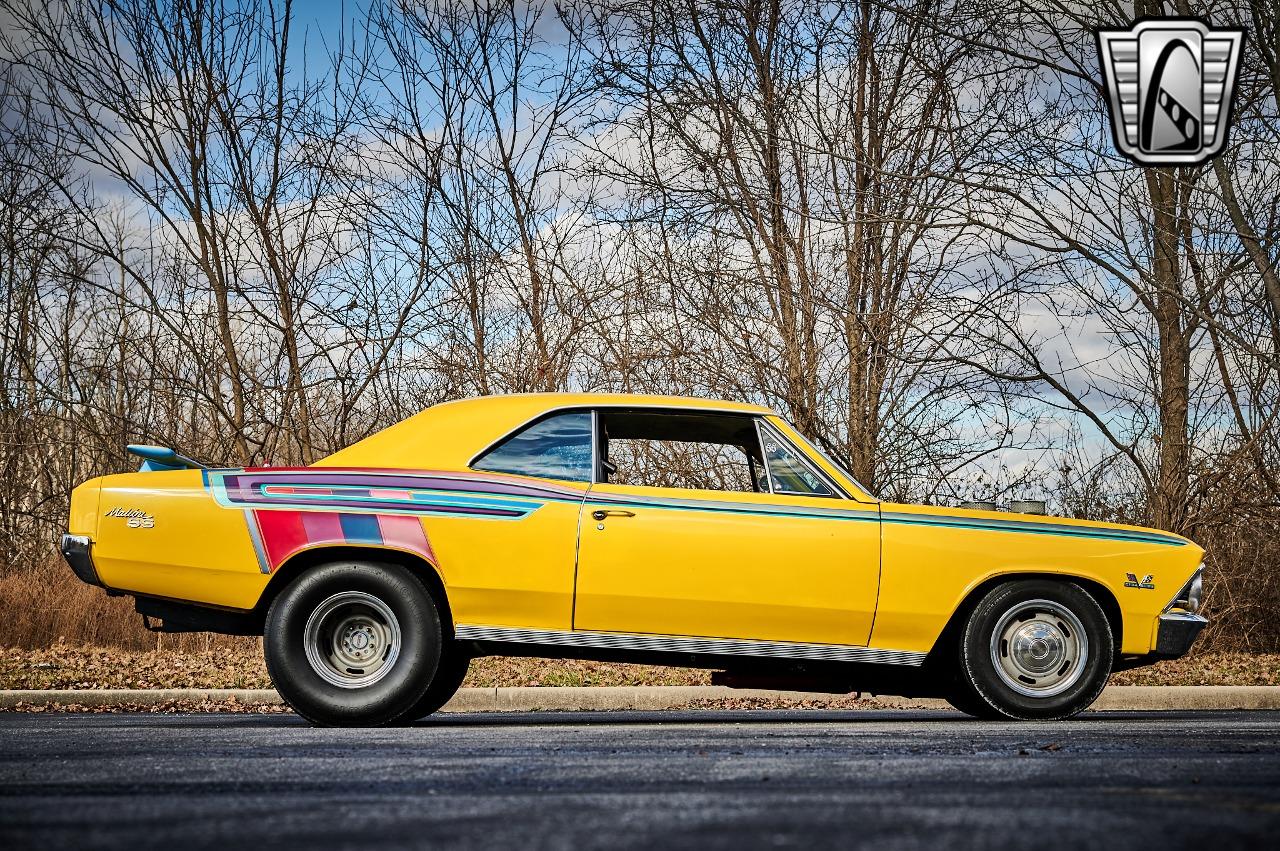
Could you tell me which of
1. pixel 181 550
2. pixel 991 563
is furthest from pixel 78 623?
pixel 991 563

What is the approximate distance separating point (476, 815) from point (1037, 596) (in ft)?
14.2

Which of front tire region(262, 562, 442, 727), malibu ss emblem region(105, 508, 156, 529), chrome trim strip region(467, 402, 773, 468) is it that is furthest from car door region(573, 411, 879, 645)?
malibu ss emblem region(105, 508, 156, 529)

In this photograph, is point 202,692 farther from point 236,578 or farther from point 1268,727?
point 1268,727

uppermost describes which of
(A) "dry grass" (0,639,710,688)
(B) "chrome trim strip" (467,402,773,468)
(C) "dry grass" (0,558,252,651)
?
(B) "chrome trim strip" (467,402,773,468)

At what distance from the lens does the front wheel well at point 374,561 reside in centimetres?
663

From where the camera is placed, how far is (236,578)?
6.59 metres

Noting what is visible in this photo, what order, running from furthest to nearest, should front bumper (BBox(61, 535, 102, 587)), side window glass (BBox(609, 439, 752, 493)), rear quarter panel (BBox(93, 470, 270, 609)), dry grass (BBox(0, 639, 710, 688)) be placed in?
A: side window glass (BBox(609, 439, 752, 493)) → dry grass (BBox(0, 639, 710, 688)) → front bumper (BBox(61, 535, 102, 587)) → rear quarter panel (BBox(93, 470, 270, 609))

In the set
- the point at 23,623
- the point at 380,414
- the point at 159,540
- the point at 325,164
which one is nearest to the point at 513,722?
the point at 159,540

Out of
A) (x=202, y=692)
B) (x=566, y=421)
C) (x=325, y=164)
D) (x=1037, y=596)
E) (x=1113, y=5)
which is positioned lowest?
(x=202, y=692)

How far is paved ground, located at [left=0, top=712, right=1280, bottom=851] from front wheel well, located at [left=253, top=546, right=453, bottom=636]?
0.62 meters

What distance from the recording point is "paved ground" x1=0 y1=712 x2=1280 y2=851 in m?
2.98

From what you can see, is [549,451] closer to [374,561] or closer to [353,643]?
[374,561]

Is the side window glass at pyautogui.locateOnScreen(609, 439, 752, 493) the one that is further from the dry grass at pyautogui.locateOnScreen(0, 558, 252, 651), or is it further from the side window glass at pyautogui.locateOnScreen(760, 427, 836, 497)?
the side window glass at pyautogui.locateOnScreen(760, 427, 836, 497)

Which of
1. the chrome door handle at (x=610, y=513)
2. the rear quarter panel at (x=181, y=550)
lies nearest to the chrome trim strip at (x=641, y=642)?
the chrome door handle at (x=610, y=513)
